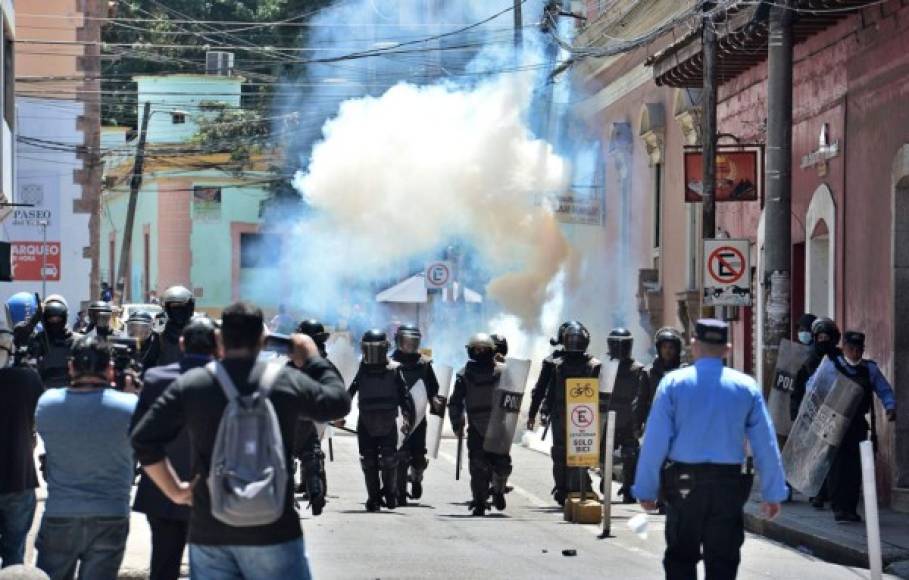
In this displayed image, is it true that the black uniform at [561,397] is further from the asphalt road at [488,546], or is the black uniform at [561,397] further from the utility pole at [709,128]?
the utility pole at [709,128]

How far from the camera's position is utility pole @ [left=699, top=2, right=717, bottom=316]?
21.2m

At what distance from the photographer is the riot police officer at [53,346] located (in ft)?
51.0

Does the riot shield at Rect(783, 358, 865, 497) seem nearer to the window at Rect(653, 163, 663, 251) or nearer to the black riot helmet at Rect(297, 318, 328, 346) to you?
the black riot helmet at Rect(297, 318, 328, 346)

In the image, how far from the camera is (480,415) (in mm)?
18203

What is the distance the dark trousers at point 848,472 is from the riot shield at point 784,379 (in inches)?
51.5

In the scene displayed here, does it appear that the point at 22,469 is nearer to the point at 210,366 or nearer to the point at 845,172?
the point at 210,366

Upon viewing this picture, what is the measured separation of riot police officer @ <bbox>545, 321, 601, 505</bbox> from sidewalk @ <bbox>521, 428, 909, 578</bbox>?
1808mm

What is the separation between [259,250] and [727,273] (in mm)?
42413

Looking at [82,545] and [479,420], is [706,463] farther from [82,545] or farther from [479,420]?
[479,420]

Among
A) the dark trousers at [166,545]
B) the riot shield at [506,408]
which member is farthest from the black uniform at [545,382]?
the dark trousers at [166,545]

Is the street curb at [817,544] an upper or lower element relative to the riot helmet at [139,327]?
lower

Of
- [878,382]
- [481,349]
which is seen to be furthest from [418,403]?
[878,382]

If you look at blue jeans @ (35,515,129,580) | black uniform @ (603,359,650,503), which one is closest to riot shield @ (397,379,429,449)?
black uniform @ (603,359,650,503)

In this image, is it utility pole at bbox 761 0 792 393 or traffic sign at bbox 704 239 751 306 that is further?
traffic sign at bbox 704 239 751 306
